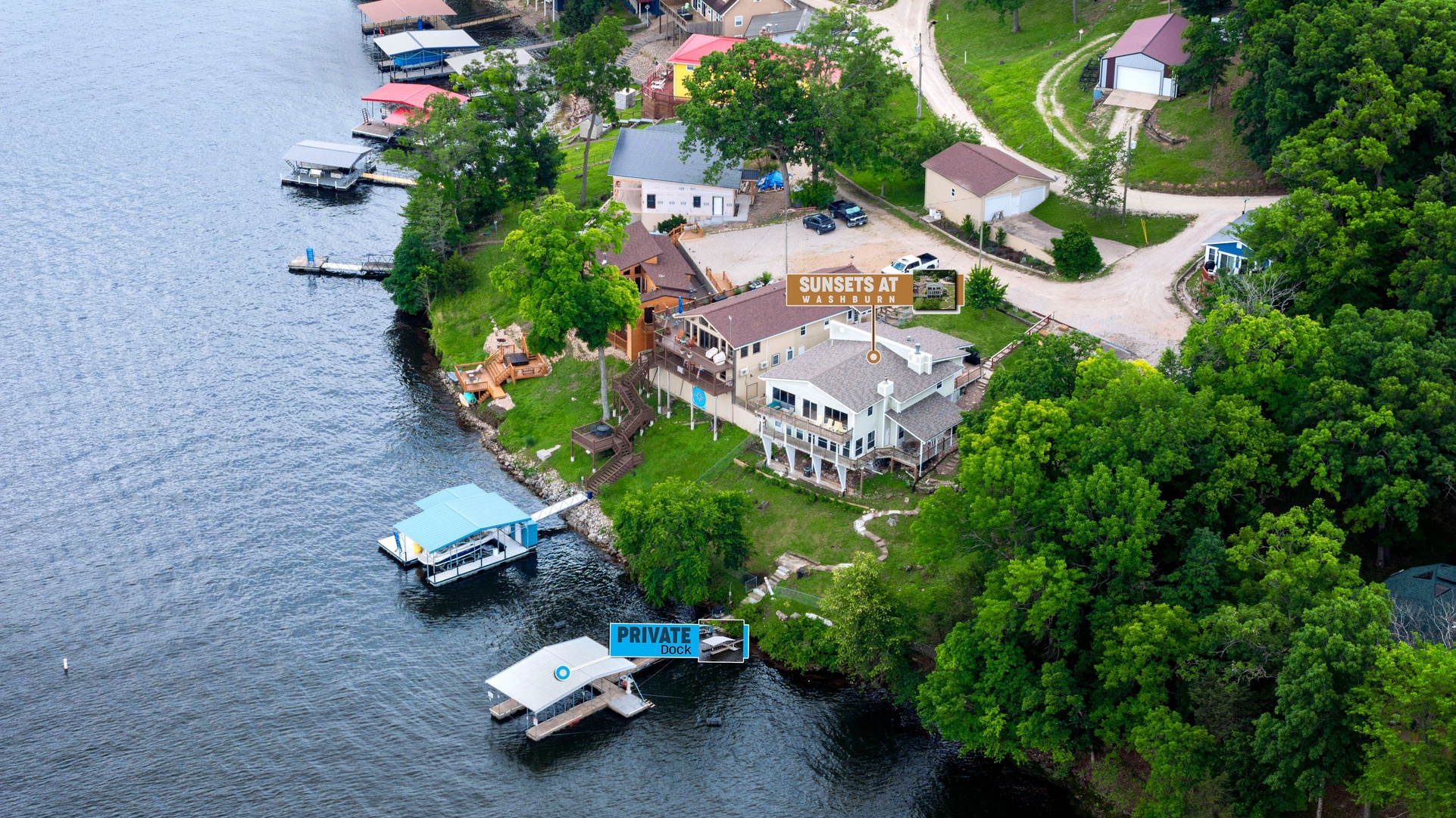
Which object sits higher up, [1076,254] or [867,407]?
[1076,254]

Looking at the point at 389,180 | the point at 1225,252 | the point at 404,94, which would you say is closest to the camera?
the point at 1225,252

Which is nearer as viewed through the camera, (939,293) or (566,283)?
(566,283)

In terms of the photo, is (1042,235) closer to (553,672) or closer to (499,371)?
(499,371)

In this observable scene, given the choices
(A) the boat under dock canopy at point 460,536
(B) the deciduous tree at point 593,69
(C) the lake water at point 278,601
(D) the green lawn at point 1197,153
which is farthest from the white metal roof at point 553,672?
(D) the green lawn at point 1197,153

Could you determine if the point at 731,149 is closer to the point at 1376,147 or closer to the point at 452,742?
the point at 1376,147

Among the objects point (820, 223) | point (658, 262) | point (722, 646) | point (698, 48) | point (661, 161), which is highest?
point (698, 48)

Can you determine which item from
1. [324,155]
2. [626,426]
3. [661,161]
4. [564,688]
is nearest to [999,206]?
[661,161]

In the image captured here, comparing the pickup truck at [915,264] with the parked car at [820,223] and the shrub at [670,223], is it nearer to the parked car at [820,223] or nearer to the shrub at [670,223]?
the parked car at [820,223]
